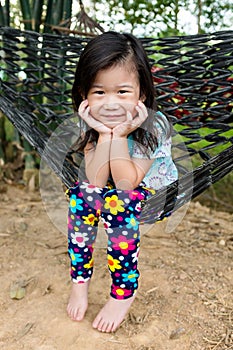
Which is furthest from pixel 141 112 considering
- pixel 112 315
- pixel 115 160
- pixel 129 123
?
pixel 112 315

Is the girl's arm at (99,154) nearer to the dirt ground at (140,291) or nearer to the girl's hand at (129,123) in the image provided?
the girl's hand at (129,123)

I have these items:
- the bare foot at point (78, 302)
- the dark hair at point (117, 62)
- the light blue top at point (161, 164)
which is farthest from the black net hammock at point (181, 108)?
the bare foot at point (78, 302)

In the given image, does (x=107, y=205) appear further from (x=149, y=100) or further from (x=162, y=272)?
(x=162, y=272)

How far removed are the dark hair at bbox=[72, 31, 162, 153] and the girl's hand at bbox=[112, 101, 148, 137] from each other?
0.07m

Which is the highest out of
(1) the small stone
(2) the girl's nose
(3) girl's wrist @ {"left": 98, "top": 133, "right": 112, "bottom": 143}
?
(2) the girl's nose

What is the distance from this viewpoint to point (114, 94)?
3.76 feet

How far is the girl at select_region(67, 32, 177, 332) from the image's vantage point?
1.14m

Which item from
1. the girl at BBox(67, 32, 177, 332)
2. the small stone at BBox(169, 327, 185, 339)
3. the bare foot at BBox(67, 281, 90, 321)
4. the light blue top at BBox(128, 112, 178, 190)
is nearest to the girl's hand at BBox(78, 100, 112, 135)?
the girl at BBox(67, 32, 177, 332)

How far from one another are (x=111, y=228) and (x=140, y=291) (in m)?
0.35

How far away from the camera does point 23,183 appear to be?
96.9 inches

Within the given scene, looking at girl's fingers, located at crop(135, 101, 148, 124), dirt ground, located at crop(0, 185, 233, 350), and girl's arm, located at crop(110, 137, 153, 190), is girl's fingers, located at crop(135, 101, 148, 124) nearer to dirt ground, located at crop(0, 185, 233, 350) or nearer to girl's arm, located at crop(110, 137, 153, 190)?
girl's arm, located at crop(110, 137, 153, 190)

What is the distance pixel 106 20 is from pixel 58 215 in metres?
1.22

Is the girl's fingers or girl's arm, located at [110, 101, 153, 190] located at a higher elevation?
the girl's fingers

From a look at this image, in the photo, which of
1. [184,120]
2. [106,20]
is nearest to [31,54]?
[184,120]
